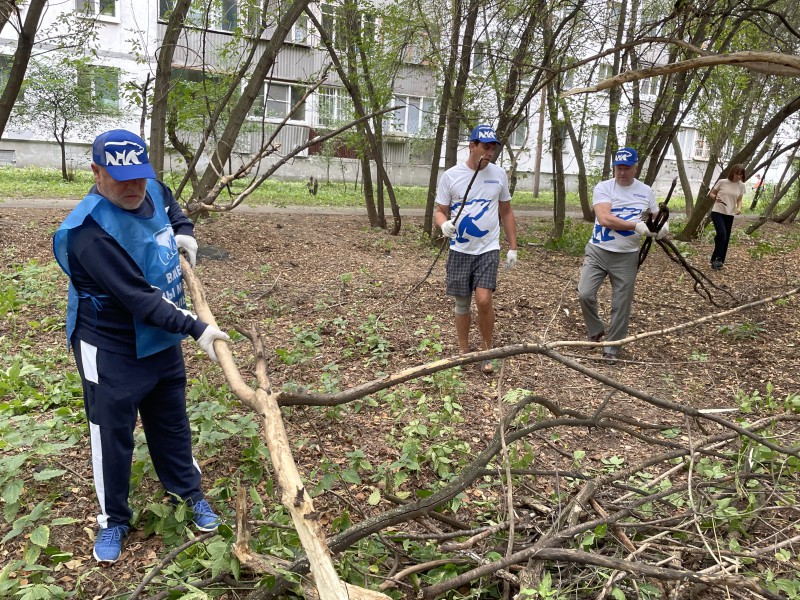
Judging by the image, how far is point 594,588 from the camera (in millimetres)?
2066

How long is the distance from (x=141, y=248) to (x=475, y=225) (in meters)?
2.71

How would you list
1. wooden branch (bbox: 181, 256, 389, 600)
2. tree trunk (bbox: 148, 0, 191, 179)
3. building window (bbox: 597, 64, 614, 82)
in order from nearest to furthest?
wooden branch (bbox: 181, 256, 389, 600)
tree trunk (bbox: 148, 0, 191, 179)
building window (bbox: 597, 64, 614, 82)

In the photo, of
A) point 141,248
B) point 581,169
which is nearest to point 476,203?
point 141,248

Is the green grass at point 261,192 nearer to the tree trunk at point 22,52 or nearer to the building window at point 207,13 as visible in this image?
the building window at point 207,13

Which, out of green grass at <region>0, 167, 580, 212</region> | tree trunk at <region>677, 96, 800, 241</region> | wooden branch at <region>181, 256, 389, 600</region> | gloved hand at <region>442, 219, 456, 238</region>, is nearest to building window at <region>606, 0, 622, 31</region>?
tree trunk at <region>677, 96, 800, 241</region>

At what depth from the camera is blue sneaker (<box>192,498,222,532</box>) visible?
266 centimetres

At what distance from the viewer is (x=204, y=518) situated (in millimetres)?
2691

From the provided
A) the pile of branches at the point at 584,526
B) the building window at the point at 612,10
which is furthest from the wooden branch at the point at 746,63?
the building window at the point at 612,10

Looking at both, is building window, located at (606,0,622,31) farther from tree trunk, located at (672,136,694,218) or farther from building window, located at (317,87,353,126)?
building window, located at (317,87,353,126)

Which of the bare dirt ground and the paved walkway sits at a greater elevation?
the paved walkway

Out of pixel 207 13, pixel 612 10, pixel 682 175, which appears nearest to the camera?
pixel 207 13

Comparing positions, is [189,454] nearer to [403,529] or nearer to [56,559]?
[56,559]

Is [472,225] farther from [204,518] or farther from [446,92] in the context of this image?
[446,92]

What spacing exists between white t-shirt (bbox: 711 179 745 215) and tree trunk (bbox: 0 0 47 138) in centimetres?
899
